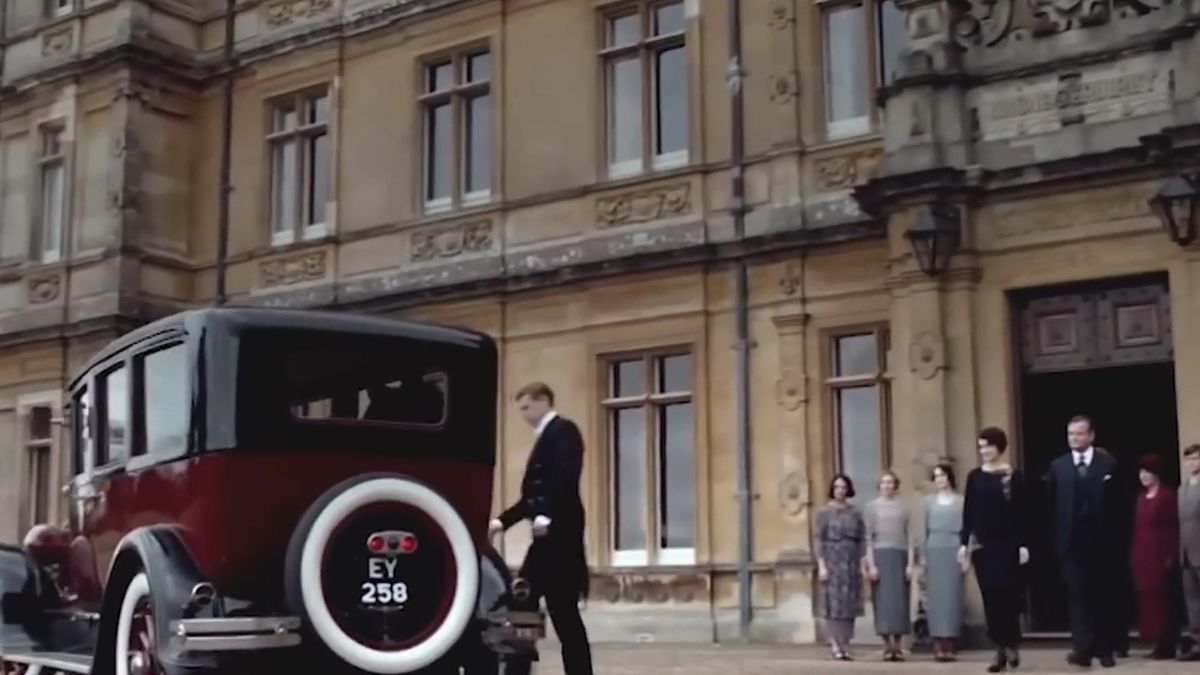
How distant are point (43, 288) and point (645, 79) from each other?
9.15m

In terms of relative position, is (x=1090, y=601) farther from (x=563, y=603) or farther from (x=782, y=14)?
(x=782, y=14)

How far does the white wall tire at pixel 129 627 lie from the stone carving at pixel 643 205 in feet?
31.9

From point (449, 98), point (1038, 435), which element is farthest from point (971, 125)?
point (449, 98)

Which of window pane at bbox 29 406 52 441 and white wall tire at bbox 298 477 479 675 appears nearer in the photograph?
white wall tire at bbox 298 477 479 675

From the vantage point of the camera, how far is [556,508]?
8406 mm

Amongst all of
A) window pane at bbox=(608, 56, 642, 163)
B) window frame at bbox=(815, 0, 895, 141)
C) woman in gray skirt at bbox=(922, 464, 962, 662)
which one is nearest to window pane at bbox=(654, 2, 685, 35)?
window pane at bbox=(608, 56, 642, 163)

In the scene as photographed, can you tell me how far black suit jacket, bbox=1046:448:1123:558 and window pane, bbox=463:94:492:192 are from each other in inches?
354

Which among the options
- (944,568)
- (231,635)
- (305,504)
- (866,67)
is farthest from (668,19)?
(231,635)

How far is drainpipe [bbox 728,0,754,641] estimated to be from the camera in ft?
50.3

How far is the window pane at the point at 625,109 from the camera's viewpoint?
17.1 m

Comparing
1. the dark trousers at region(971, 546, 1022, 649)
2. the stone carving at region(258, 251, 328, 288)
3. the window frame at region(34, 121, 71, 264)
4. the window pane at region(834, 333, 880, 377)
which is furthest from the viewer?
the window frame at region(34, 121, 71, 264)

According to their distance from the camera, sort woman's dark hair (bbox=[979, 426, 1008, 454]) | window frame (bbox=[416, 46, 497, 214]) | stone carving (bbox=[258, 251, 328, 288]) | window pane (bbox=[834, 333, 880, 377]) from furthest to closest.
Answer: stone carving (bbox=[258, 251, 328, 288])
window frame (bbox=[416, 46, 497, 214])
window pane (bbox=[834, 333, 880, 377])
woman's dark hair (bbox=[979, 426, 1008, 454])

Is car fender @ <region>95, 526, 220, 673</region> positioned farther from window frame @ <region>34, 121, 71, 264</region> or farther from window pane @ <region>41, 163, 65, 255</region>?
window pane @ <region>41, 163, 65, 255</region>

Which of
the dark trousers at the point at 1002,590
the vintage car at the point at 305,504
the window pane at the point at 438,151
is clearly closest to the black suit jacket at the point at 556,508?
the vintage car at the point at 305,504
